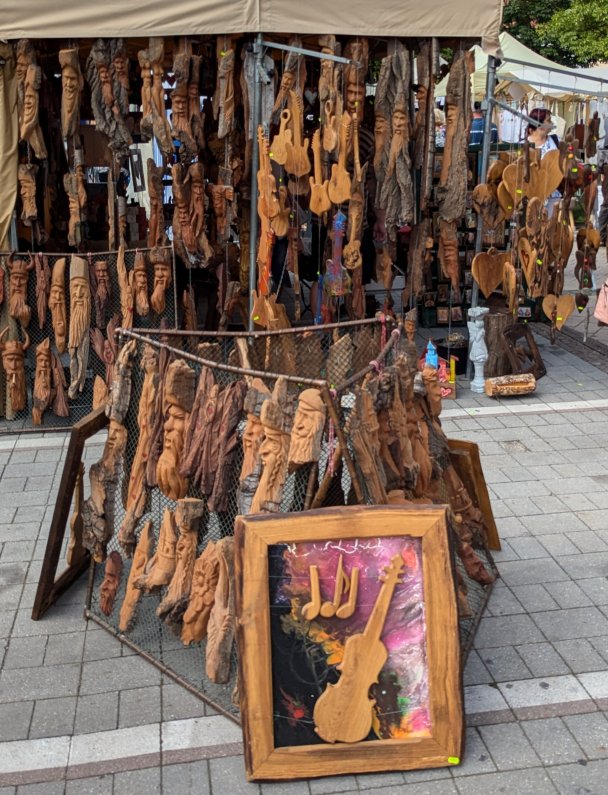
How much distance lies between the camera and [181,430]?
14.7 feet

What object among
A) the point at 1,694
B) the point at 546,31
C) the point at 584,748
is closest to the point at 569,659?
the point at 584,748

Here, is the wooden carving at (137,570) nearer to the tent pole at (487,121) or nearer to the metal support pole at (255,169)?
the metal support pole at (255,169)

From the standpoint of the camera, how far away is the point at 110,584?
4938mm

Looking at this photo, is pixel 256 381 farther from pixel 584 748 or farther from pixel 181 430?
pixel 584 748

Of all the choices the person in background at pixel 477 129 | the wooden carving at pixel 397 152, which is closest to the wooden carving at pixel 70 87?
the wooden carving at pixel 397 152

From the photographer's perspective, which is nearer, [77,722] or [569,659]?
[77,722]

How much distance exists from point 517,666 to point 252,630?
5.19ft

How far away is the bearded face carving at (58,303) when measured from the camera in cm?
757

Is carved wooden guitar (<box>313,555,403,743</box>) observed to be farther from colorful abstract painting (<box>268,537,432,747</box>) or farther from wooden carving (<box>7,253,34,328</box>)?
wooden carving (<box>7,253,34,328</box>)

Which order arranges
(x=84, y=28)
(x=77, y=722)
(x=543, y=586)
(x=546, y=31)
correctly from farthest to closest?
(x=546, y=31), (x=84, y=28), (x=543, y=586), (x=77, y=722)

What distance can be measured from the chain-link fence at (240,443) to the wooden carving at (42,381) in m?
2.41

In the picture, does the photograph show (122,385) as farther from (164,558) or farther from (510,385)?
(510,385)

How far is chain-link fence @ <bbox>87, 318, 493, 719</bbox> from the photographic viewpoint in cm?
416

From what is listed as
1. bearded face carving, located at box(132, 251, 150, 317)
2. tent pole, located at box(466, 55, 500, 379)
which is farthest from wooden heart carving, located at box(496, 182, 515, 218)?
bearded face carving, located at box(132, 251, 150, 317)
